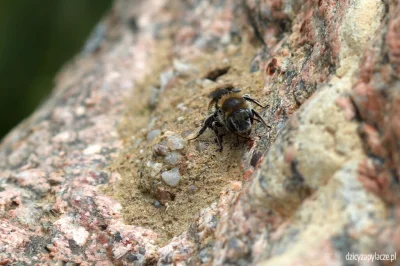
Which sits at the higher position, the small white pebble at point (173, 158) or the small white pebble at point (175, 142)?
the small white pebble at point (175, 142)

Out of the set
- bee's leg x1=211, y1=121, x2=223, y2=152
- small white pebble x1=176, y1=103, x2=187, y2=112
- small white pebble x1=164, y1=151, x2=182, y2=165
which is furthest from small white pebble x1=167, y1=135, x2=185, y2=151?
small white pebble x1=176, y1=103, x2=187, y2=112

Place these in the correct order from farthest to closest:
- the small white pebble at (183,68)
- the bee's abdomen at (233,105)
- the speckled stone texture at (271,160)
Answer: the small white pebble at (183,68), the bee's abdomen at (233,105), the speckled stone texture at (271,160)

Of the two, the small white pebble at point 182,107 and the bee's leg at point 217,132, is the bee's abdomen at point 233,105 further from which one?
the small white pebble at point 182,107

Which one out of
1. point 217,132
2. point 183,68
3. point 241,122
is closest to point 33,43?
point 183,68

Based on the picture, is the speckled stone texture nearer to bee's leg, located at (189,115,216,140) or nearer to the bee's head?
the bee's head

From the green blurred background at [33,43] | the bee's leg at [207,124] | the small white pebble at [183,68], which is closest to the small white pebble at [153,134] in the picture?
the bee's leg at [207,124]

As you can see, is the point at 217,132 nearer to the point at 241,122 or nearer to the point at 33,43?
the point at 241,122
